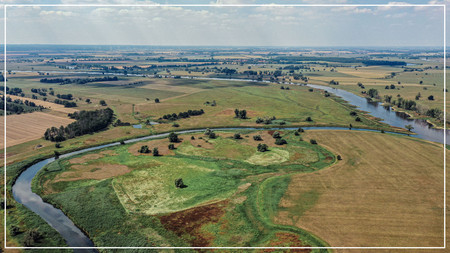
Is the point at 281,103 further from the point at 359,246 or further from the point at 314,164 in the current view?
the point at 359,246

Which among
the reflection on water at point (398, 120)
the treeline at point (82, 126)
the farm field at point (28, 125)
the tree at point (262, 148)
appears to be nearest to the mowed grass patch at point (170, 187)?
the tree at point (262, 148)

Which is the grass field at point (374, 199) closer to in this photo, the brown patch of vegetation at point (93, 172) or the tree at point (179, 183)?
the tree at point (179, 183)

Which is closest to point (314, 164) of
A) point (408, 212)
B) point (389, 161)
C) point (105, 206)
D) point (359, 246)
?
point (389, 161)

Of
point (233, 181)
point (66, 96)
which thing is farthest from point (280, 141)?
point (66, 96)

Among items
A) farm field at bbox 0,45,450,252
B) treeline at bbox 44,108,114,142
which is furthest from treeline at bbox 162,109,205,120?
treeline at bbox 44,108,114,142

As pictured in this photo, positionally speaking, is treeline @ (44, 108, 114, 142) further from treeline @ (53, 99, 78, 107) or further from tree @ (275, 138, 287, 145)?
tree @ (275, 138, 287, 145)

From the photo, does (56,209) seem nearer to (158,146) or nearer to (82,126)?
(158,146)
